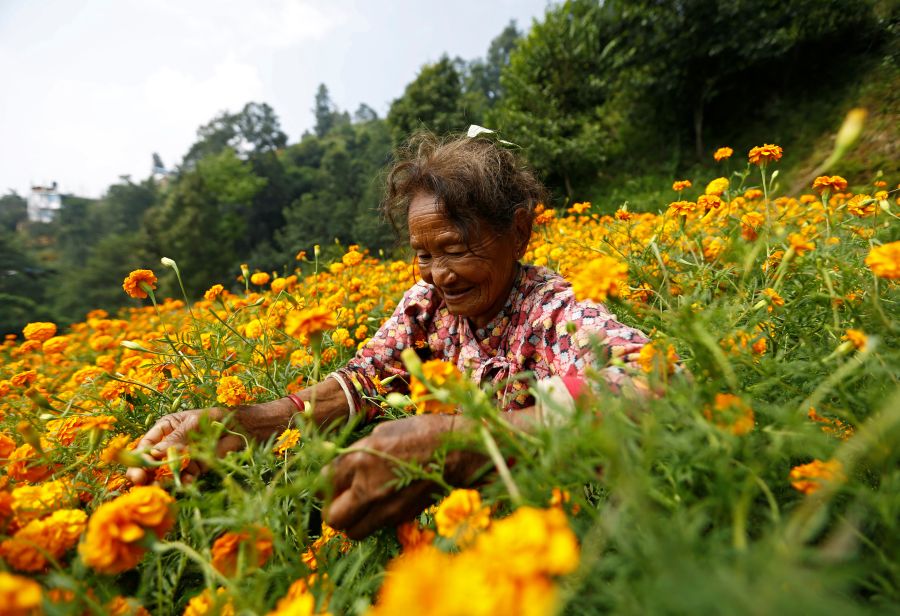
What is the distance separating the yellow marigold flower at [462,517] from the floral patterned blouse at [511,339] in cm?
42

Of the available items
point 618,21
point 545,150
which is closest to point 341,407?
Answer: point 545,150

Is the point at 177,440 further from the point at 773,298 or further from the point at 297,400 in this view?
the point at 773,298

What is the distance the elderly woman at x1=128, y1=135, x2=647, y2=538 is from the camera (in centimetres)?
104

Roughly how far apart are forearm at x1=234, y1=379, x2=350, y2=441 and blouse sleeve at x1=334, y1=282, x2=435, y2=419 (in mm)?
108

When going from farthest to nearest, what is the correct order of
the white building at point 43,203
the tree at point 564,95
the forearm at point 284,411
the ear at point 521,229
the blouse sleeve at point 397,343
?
the white building at point 43,203 → the tree at point 564,95 → the blouse sleeve at point 397,343 → the ear at point 521,229 → the forearm at point 284,411

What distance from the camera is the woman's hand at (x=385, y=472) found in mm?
648

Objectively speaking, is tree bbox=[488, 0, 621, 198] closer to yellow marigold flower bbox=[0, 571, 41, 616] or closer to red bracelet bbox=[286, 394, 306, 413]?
red bracelet bbox=[286, 394, 306, 413]

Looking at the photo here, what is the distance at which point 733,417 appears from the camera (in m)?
0.47

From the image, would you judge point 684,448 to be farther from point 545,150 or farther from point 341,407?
point 545,150

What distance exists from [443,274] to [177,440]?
2.46 ft

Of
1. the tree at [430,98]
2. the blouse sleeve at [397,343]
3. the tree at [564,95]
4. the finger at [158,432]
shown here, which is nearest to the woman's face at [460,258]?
the blouse sleeve at [397,343]

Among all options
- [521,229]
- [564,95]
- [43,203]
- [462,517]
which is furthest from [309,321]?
[43,203]

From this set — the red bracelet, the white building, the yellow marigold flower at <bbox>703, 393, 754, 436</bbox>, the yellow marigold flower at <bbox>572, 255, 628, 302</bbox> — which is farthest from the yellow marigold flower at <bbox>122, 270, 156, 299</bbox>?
the white building

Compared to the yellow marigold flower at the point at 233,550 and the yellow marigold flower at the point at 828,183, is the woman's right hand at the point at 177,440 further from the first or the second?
the yellow marigold flower at the point at 828,183
